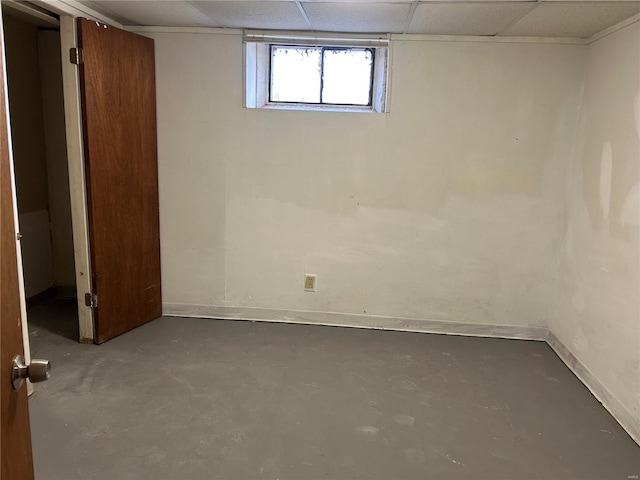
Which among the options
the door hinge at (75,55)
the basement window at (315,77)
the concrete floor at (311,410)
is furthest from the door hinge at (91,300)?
the basement window at (315,77)

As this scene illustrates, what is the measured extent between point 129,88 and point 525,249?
9.39 ft

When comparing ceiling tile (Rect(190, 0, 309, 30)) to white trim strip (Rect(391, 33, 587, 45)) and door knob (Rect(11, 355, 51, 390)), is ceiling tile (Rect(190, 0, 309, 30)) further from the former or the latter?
door knob (Rect(11, 355, 51, 390))

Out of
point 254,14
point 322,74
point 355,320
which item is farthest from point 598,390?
point 254,14

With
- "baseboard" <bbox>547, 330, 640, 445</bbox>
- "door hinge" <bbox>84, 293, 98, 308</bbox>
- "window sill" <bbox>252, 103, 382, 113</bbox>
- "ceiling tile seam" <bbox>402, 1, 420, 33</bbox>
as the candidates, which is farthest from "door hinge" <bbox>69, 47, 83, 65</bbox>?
→ "baseboard" <bbox>547, 330, 640, 445</bbox>

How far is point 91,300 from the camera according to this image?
297cm

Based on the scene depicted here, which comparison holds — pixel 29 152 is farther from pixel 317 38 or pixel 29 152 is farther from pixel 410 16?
pixel 410 16

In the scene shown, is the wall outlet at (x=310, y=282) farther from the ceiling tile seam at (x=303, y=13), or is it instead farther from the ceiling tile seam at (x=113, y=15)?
the ceiling tile seam at (x=113, y=15)

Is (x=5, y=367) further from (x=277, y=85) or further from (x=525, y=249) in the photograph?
(x=525, y=249)

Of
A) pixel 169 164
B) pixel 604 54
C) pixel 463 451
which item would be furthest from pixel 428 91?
pixel 463 451

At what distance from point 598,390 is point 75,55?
349cm

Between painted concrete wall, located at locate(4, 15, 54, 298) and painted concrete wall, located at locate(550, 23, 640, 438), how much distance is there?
3.89 m

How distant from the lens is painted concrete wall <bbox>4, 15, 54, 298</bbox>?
3.38 metres

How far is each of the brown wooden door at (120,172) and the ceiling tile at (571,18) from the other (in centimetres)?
236

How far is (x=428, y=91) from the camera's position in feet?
10.3
